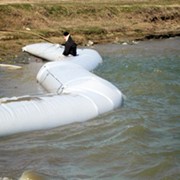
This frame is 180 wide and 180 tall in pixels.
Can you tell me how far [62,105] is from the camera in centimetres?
883

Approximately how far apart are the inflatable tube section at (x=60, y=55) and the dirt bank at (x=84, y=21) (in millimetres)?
1178

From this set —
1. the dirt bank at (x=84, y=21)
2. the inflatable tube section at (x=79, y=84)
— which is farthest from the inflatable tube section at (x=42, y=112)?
the dirt bank at (x=84, y=21)

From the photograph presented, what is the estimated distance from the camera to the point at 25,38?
70.0ft

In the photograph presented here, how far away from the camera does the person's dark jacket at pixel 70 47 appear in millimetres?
14992

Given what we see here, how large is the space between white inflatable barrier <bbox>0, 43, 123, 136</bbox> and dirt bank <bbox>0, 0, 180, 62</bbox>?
27.4ft

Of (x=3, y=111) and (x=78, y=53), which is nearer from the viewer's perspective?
(x=3, y=111)

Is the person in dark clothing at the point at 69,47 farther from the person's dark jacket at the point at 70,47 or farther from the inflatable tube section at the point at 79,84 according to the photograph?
the inflatable tube section at the point at 79,84

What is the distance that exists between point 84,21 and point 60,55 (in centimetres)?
1157

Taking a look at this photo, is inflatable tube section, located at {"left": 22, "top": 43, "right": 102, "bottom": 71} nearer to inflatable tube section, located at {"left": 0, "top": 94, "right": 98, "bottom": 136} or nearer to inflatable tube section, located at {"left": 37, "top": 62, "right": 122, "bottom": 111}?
inflatable tube section, located at {"left": 37, "top": 62, "right": 122, "bottom": 111}

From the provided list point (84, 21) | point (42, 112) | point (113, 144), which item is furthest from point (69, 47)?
point (84, 21)

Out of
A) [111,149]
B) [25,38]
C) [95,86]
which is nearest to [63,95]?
[95,86]

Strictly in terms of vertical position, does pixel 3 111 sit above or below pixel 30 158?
above

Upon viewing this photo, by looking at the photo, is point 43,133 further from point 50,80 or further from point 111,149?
point 50,80

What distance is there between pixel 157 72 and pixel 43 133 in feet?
24.0
